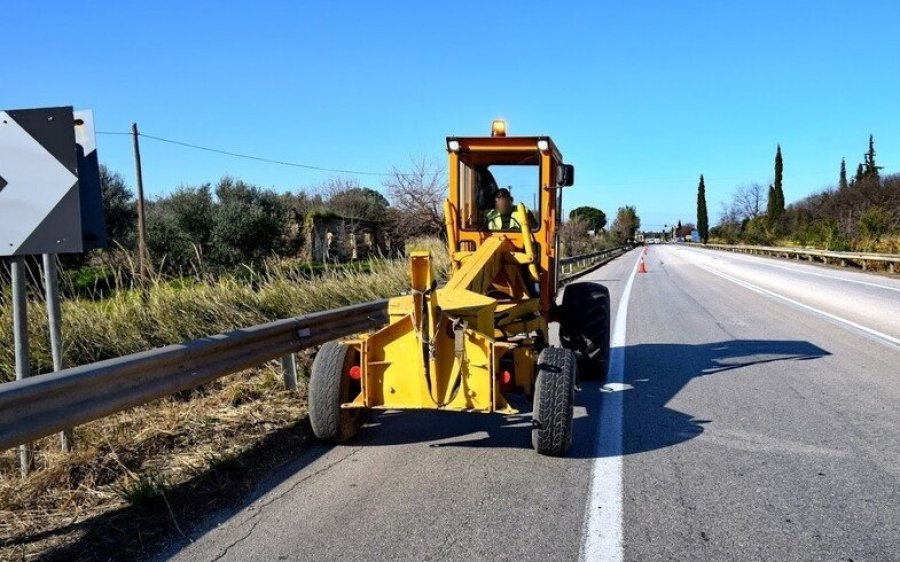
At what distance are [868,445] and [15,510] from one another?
19.3ft

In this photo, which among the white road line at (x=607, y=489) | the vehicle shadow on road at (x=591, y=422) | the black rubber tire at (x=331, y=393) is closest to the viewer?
the white road line at (x=607, y=489)

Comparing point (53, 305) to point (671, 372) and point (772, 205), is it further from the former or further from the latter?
point (772, 205)

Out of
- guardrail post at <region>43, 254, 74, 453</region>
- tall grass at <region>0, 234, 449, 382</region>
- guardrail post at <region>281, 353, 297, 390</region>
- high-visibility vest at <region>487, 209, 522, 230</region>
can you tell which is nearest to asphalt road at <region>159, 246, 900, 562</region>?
guardrail post at <region>281, 353, 297, 390</region>

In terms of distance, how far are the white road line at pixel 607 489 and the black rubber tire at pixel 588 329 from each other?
277 millimetres

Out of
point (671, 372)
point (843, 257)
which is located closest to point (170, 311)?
point (671, 372)

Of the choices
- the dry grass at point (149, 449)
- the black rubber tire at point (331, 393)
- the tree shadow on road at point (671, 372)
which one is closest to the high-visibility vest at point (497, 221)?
the tree shadow on road at point (671, 372)

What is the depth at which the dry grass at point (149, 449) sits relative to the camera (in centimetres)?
394

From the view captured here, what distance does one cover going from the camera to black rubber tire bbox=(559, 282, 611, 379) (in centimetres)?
779

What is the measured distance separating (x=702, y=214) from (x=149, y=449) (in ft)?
452

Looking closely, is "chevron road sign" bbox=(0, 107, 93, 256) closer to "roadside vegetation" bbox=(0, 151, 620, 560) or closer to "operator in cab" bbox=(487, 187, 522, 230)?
"roadside vegetation" bbox=(0, 151, 620, 560)

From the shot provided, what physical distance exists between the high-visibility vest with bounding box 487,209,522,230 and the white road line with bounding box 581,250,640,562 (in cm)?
203

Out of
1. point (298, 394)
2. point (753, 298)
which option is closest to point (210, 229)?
point (753, 298)

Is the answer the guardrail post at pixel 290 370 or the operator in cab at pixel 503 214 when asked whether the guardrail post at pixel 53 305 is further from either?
the operator in cab at pixel 503 214

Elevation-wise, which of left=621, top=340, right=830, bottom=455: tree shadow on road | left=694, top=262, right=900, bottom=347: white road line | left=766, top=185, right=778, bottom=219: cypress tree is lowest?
left=694, top=262, right=900, bottom=347: white road line
